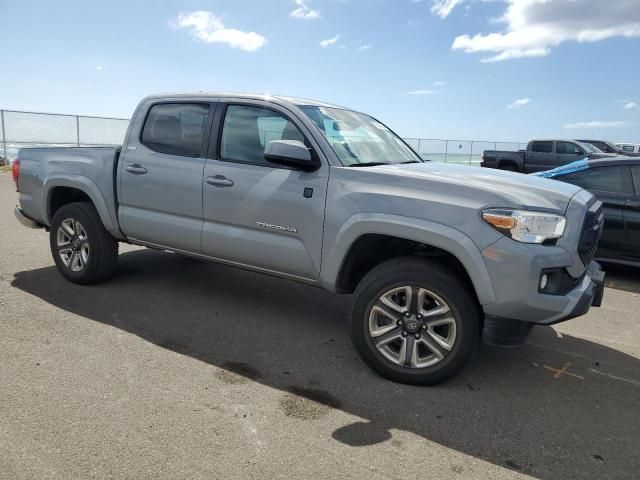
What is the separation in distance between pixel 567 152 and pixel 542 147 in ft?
2.66

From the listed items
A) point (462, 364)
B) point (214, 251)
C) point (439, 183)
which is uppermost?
point (439, 183)

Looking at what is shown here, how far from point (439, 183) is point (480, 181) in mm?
299

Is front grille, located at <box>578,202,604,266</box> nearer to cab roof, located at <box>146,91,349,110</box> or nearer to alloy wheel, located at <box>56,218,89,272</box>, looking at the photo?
cab roof, located at <box>146,91,349,110</box>

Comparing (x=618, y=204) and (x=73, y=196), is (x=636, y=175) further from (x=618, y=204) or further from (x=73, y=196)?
(x=73, y=196)

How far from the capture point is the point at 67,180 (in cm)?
524

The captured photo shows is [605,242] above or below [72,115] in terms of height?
below

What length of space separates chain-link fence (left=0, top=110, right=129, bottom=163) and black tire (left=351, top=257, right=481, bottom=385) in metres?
18.1

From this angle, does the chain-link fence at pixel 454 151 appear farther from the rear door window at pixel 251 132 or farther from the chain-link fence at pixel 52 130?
the rear door window at pixel 251 132

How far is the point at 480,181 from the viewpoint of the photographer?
3.53 m

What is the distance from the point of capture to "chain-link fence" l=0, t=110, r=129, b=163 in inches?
754

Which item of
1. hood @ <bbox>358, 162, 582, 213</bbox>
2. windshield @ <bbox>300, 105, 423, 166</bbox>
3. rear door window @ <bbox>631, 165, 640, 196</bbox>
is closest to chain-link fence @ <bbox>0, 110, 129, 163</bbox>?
windshield @ <bbox>300, 105, 423, 166</bbox>

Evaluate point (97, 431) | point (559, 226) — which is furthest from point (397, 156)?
point (97, 431)

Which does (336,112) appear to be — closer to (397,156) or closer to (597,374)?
(397,156)

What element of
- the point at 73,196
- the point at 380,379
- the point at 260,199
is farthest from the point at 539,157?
the point at 380,379
